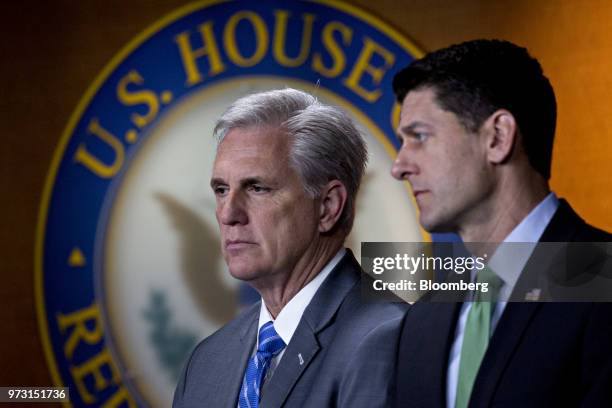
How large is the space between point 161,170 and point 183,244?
8.1 inches

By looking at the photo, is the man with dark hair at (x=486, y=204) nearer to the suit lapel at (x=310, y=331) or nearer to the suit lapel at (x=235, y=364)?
the suit lapel at (x=310, y=331)

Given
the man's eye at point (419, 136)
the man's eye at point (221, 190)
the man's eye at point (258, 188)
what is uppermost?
the man's eye at point (221, 190)

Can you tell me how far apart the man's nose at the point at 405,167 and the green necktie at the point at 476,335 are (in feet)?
0.57

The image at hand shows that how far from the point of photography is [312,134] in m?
1.75

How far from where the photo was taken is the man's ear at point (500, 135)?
1.42 metres

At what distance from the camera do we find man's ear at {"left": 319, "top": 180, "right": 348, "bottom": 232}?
5.82 feet

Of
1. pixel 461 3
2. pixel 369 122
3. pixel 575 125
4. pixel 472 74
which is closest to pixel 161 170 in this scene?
pixel 369 122

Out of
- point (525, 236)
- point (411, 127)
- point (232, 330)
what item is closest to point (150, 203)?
point (232, 330)

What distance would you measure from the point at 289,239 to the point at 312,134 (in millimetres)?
179

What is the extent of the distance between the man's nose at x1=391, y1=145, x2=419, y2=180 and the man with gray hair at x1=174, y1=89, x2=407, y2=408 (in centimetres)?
29

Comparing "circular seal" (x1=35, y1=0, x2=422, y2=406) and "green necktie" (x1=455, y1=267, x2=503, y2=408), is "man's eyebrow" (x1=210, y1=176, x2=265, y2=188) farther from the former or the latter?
"circular seal" (x1=35, y1=0, x2=422, y2=406)

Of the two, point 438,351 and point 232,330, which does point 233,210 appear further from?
point 438,351

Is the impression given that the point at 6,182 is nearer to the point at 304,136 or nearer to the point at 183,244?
the point at 183,244

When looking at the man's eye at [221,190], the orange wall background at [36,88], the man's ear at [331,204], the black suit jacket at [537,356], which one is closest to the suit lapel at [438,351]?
the black suit jacket at [537,356]
